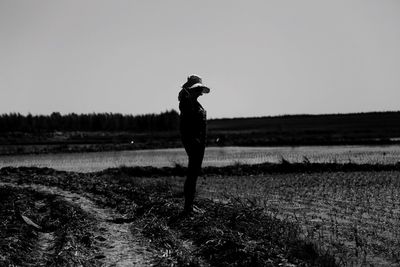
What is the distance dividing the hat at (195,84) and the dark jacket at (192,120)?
7.9 inches

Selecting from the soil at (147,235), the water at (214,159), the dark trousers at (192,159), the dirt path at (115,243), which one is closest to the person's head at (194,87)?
the dark trousers at (192,159)

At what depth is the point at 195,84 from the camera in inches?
347

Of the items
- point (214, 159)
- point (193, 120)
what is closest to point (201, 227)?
point (193, 120)

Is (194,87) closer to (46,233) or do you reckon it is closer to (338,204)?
(46,233)

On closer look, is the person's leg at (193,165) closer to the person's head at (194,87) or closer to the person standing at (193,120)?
the person standing at (193,120)

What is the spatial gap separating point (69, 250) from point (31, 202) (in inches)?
218

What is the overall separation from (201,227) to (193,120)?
74.4 inches

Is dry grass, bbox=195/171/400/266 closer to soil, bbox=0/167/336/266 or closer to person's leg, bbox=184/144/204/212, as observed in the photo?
soil, bbox=0/167/336/266

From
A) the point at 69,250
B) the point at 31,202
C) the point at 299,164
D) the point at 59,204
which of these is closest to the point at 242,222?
the point at 69,250

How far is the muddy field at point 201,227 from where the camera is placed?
6684mm

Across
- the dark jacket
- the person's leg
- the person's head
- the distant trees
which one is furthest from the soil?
the distant trees

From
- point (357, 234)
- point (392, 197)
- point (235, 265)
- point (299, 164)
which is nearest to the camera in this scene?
point (235, 265)

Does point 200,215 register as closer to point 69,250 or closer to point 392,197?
point 69,250

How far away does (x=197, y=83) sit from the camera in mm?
8844
